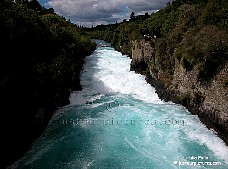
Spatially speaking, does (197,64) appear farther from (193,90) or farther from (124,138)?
(124,138)

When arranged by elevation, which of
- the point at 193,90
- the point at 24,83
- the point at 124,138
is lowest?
the point at 124,138

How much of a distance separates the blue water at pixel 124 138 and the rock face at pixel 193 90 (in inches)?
30.3

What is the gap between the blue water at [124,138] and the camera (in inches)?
→ 639

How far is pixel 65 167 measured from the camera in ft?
51.6

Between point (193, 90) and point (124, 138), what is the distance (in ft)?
24.9

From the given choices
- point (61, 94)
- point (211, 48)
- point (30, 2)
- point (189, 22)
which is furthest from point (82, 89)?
point (30, 2)

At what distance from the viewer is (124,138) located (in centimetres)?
1950

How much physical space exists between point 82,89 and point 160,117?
1216 centimetres

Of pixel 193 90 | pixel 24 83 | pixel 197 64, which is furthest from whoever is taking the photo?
pixel 193 90

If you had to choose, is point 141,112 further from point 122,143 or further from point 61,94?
point 61,94

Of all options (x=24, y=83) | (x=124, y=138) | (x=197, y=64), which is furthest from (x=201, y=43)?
(x=24, y=83)

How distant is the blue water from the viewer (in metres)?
16.2

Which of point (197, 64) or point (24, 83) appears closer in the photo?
point (24, 83)

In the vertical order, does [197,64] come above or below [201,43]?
below
